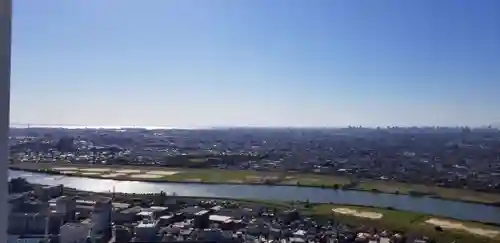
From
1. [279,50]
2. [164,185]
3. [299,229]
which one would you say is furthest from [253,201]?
[279,50]

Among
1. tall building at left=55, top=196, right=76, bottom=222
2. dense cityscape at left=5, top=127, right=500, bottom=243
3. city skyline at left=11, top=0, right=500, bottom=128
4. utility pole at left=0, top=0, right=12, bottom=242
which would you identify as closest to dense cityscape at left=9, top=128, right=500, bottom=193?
dense cityscape at left=5, top=127, right=500, bottom=243

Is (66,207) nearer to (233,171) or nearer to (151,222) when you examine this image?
(151,222)

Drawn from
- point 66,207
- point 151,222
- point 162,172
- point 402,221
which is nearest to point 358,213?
point 402,221

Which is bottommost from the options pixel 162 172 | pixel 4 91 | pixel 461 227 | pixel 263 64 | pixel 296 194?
pixel 461 227

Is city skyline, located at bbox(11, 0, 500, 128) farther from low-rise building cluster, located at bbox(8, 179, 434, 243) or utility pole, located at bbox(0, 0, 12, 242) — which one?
utility pole, located at bbox(0, 0, 12, 242)

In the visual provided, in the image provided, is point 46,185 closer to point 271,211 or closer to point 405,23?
point 271,211

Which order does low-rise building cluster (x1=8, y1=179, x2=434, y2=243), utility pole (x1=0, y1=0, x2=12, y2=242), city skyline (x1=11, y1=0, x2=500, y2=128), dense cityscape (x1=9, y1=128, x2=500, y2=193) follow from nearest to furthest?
utility pole (x1=0, y1=0, x2=12, y2=242), low-rise building cluster (x1=8, y1=179, x2=434, y2=243), city skyline (x1=11, y1=0, x2=500, y2=128), dense cityscape (x1=9, y1=128, x2=500, y2=193)

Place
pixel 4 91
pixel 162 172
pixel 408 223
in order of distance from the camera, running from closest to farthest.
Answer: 1. pixel 4 91
2. pixel 408 223
3. pixel 162 172
